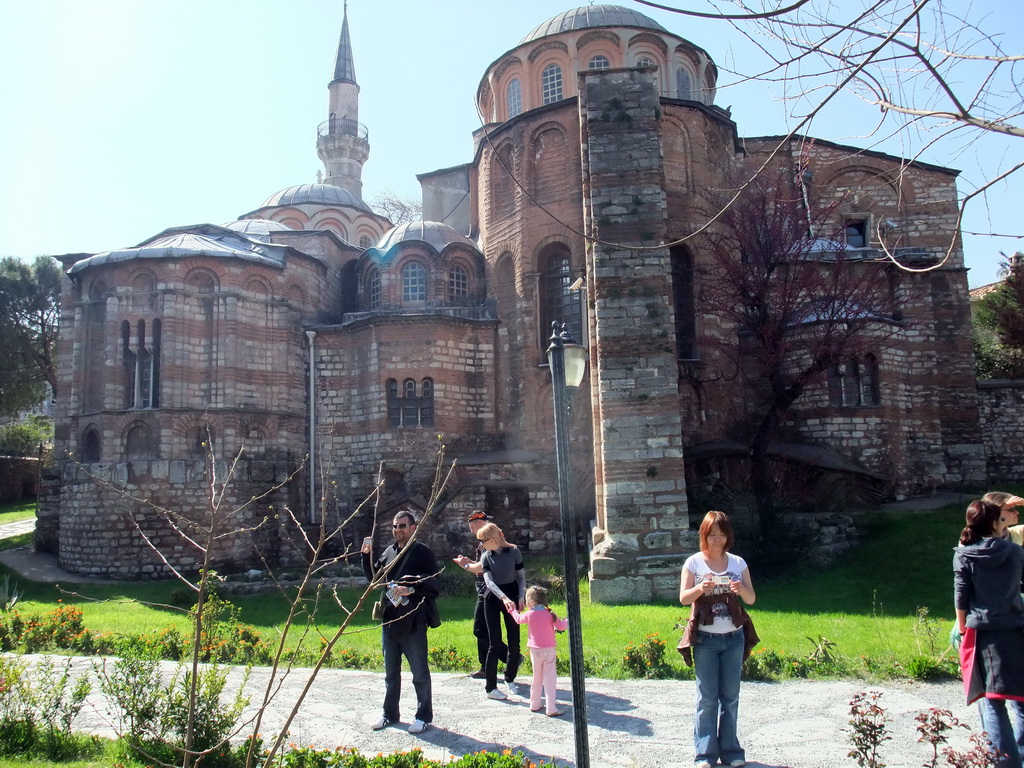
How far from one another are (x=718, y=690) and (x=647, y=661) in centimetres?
277

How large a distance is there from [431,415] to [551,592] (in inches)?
310

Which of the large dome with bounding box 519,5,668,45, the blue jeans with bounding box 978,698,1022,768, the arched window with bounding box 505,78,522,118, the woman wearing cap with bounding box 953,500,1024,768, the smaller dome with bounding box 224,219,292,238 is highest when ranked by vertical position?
the large dome with bounding box 519,5,668,45

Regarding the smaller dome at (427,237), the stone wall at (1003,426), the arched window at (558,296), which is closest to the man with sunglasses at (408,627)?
the arched window at (558,296)

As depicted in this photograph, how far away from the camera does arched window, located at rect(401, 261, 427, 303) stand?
69.4 ft

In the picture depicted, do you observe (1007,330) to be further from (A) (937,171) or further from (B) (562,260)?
(B) (562,260)

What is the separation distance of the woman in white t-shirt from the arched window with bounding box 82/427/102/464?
17.5 metres

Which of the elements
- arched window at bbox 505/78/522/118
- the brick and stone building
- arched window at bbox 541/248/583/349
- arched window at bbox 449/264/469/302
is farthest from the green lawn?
arched window at bbox 505/78/522/118

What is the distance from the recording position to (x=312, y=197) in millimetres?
30859

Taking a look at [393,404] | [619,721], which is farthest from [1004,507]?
[393,404]

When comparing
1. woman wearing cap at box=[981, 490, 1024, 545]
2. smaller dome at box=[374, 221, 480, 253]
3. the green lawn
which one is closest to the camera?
woman wearing cap at box=[981, 490, 1024, 545]

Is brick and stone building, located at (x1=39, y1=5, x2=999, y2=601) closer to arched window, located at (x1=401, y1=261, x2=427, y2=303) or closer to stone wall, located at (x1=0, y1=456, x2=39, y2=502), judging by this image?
arched window, located at (x1=401, y1=261, x2=427, y2=303)

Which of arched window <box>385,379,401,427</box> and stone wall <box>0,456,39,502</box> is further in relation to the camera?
stone wall <box>0,456,39,502</box>

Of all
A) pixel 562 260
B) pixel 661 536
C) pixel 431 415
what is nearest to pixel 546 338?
pixel 562 260

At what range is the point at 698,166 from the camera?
61.7 feet
